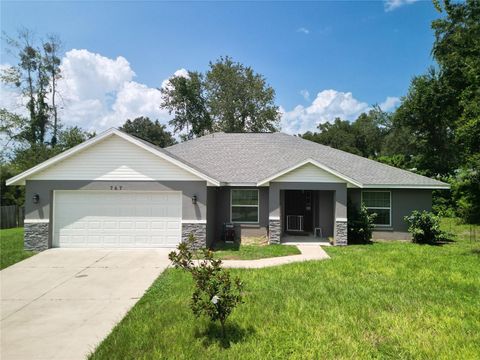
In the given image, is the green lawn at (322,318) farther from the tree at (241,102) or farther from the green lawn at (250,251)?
the tree at (241,102)

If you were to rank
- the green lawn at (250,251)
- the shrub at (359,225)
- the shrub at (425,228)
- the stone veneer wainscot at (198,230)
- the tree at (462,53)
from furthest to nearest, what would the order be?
1. the shrub at (359,225)
2. the shrub at (425,228)
3. the stone veneer wainscot at (198,230)
4. the tree at (462,53)
5. the green lawn at (250,251)

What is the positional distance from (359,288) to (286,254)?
13.5ft

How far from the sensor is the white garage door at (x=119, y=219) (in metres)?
12.0

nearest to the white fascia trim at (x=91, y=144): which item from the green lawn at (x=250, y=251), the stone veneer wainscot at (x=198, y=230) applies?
the stone veneer wainscot at (x=198, y=230)

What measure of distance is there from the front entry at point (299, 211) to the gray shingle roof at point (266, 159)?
181cm

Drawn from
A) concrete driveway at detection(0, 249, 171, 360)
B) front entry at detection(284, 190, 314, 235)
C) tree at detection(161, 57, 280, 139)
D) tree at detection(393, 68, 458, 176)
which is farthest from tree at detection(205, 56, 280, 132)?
concrete driveway at detection(0, 249, 171, 360)

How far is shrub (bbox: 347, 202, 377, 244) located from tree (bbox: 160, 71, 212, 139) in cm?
2585

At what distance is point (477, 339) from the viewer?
15.8 feet

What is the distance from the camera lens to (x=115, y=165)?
11.9 meters

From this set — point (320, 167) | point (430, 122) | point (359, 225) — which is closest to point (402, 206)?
point (359, 225)

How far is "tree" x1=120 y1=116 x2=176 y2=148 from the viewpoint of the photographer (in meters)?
46.6

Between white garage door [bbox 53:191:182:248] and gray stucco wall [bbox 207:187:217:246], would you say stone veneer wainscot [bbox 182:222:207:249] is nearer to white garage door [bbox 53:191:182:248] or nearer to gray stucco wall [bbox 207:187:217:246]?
white garage door [bbox 53:191:182:248]

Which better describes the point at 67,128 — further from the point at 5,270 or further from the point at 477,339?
the point at 477,339

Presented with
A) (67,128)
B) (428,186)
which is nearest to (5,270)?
(428,186)
